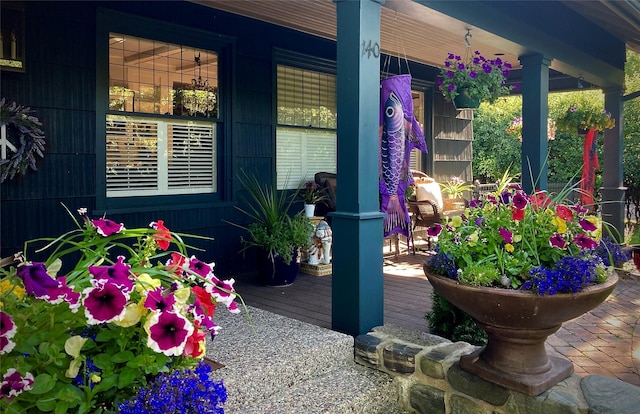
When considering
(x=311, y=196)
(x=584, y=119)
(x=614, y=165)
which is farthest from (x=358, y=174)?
(x=614, y=165)

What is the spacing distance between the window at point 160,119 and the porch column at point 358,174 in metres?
1.95

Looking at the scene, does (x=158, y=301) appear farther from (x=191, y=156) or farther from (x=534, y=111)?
(x=534, y=111)

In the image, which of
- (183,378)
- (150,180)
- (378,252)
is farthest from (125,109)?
(183,378)

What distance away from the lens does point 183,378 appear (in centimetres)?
150

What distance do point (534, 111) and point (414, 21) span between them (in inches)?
54.2

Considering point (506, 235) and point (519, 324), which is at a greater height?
point (506, 235)

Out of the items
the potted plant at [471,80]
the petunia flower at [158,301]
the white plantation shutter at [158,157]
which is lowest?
the petunia flower at [158,301]

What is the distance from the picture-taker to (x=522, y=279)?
223 centimetres

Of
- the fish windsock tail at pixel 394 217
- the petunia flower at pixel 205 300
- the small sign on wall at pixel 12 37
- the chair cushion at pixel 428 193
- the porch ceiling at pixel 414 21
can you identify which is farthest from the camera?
the chair cushion at pixel 428 193

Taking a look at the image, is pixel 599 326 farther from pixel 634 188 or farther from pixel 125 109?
pixel 634 188

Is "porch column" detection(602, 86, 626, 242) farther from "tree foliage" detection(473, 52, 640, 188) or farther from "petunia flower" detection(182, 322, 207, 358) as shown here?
"petunia flower" detection(182, 322, 207, 358)

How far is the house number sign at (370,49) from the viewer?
9.18 ft

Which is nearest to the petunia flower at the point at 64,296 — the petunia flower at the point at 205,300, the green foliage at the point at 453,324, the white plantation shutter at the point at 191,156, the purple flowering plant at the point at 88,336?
the purple flowering plant at the point at 88,336

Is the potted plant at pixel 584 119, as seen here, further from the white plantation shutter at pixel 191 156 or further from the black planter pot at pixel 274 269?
the white plantation shutter at pixel 191 156
